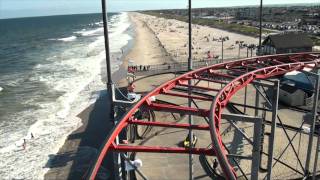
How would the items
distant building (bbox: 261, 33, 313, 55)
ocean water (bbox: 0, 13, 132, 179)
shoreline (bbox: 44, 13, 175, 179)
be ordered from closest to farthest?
shoreline (bbox: 44, 13, 175, 179), ocean water (bbox: 0, 13, 132, 179), distant building (bbox: 261, 33, 313, 55)

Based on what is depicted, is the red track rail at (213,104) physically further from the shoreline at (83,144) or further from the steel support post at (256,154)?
the shoreline at (83,144)

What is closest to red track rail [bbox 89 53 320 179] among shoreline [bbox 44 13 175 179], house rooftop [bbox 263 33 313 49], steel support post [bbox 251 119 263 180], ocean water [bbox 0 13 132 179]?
steel support post [bbox 251 119 263 180]

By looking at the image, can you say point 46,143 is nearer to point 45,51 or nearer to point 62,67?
point 62,67

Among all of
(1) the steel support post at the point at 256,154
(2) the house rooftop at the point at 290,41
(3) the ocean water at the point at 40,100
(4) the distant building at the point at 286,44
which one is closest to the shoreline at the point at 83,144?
(3) the ocean water at the point at 40,100

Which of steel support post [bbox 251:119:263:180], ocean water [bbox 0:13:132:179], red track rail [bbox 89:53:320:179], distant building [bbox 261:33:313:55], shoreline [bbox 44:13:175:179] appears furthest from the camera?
distant building [bbox 261:33:313:55]

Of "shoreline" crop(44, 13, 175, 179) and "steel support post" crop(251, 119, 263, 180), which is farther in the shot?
"shoreline" crop(44, 13, 175, 179)

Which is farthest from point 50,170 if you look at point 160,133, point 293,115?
point 293,115

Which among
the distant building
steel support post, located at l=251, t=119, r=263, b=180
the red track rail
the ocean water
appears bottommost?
the ocean water

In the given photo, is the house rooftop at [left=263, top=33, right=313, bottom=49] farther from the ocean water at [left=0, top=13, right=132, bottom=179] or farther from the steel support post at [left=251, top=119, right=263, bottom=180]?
the steel support post at [left=251, top=119, right=263, bottom=180]

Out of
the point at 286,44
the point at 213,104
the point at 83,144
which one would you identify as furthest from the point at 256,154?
the point at 286,44
